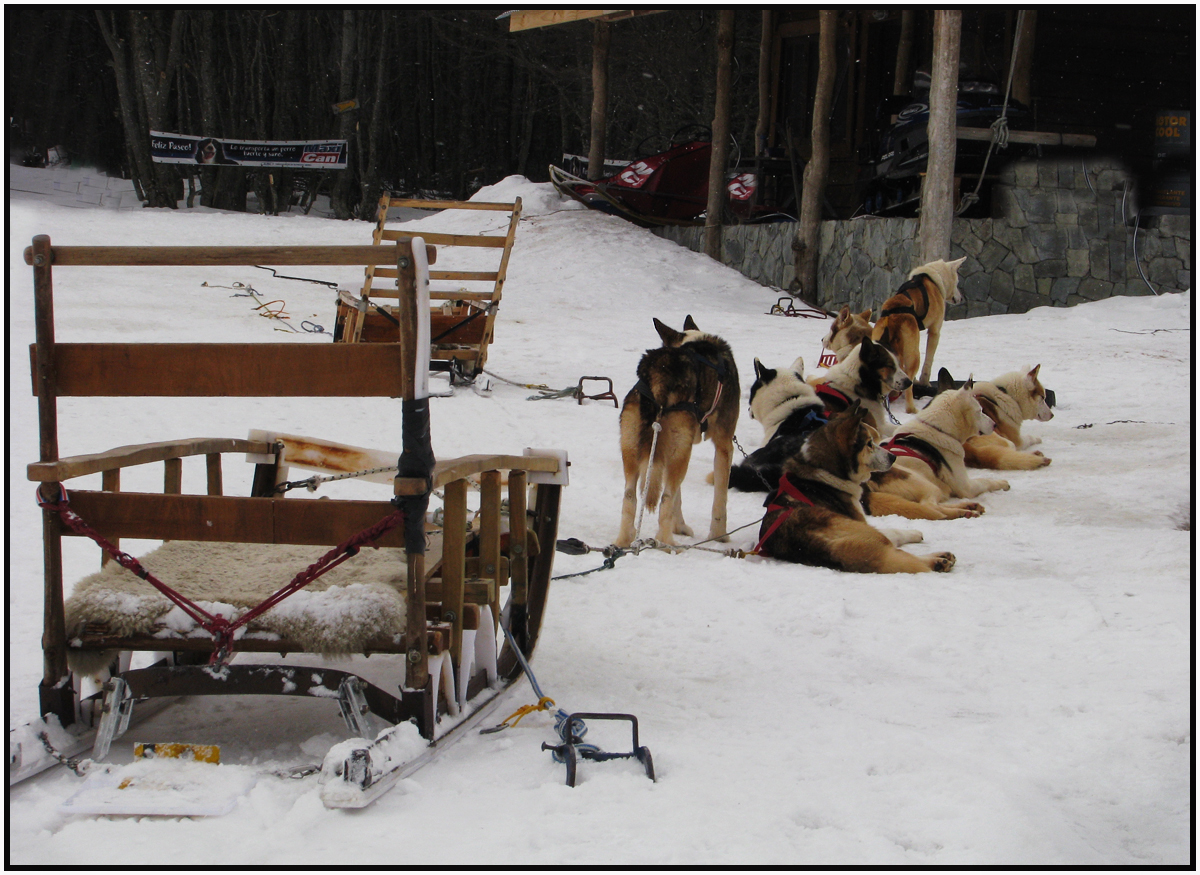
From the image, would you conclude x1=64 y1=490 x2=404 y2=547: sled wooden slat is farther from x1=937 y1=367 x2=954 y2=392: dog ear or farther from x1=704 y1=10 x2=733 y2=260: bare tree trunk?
x1=704 y1=10 x2=733 y2=260: bare tree trunk

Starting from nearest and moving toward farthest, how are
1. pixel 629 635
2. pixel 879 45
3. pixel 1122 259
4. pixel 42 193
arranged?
pixel 629 635 < pixel 1122 259 < pixel 879 45 < pixel 42 193

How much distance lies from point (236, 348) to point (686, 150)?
1553 centimetres

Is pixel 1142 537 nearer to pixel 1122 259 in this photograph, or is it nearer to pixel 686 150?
pixel 1122 259

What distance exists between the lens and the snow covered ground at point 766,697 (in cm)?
202

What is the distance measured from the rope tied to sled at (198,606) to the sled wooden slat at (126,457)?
0.21 feet

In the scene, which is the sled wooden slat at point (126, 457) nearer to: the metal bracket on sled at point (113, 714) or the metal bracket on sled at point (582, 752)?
the metal bracket on sled at point (113, 714)

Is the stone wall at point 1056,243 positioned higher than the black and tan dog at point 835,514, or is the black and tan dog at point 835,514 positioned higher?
the stone wall at point 1056,243

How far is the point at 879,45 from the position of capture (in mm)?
16031

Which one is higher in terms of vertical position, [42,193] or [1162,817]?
[42,193]

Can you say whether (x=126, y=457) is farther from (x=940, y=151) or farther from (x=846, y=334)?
(x=940, y=151)

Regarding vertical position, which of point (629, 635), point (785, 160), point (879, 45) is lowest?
point (629, 635)

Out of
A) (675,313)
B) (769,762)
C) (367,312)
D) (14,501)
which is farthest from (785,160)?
(769,762)

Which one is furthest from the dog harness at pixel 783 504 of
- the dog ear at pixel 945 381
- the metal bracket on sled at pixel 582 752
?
the dog ear at pixel 945 381

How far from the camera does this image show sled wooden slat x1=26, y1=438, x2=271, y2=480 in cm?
219
